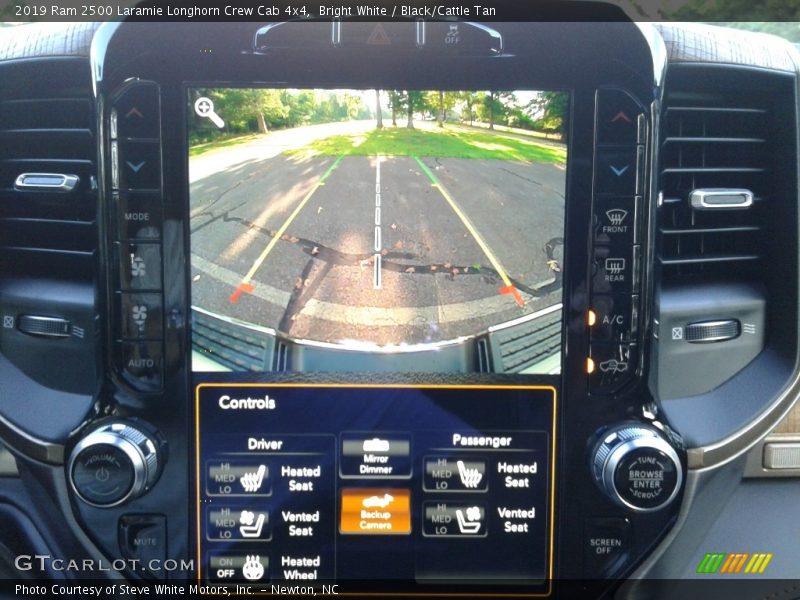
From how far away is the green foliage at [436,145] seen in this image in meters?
2.07

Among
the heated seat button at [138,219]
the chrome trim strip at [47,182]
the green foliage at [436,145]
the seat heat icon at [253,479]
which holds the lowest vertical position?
the seat heat icon at [253,479]


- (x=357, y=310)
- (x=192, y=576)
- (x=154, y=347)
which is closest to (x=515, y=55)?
(x=357, y=310)

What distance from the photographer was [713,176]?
214 centimetres

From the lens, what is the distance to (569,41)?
205 centimetres

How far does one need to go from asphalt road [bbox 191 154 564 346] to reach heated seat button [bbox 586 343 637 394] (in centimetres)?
20

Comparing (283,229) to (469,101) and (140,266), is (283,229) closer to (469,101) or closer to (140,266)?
(140,266)

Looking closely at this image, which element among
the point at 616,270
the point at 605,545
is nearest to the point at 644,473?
the point at 605,545

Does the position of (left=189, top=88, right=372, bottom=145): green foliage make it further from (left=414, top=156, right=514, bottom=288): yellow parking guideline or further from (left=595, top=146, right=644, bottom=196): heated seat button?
(left=595, top=146, right=644, bottom=196): heated seat button

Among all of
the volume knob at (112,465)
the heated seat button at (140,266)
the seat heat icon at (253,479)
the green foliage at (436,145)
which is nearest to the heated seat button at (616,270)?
the green foliage at (436,145)

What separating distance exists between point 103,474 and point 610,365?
1.40 m

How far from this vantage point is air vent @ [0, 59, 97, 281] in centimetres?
212

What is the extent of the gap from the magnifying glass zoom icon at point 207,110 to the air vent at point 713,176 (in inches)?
46.3

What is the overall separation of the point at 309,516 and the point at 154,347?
0.63 m

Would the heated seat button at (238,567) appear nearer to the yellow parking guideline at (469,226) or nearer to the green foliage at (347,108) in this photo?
the yellow parking guideline at (469,226)
